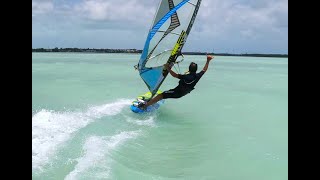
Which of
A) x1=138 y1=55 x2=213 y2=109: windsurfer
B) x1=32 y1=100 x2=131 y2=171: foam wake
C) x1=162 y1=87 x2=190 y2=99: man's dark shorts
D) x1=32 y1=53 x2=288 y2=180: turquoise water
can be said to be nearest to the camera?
x1=32 y1=53 x2=288 y2=180: turquoise water

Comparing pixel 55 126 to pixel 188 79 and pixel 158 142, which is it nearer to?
pixel 158 142

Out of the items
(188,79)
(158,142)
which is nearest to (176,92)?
(188,79)

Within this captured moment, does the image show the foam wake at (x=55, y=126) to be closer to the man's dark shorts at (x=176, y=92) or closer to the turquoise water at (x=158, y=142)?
the turquoise water at (x=158, y=142)

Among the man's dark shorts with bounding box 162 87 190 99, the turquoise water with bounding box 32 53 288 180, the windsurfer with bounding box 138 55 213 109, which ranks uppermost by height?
the windsurfer with bounding box 138 55 213 109

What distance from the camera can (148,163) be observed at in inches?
248

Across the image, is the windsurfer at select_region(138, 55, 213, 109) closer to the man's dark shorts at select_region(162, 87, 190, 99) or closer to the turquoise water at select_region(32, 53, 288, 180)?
the man's dark shorts at select_region(162, 87, 190, 99)

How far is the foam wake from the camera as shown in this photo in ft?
20.2

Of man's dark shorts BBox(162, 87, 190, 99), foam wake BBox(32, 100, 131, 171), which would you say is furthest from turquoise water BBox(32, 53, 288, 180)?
man's dark shorts BBox(162, 87, 190, 99)

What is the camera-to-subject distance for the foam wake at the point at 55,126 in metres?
6.15

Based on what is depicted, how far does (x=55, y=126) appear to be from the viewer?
8344mm

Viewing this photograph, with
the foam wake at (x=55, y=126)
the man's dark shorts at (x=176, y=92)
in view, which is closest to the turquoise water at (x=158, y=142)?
the foam wake at (x=55, y=126)
